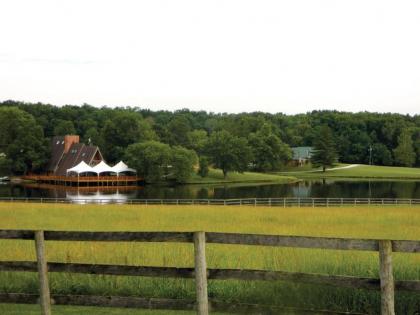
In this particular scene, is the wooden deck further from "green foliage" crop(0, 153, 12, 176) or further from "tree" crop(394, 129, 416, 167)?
"tree" crop(394, 129, 416, 167)

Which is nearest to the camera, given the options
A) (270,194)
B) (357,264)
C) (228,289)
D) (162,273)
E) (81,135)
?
(162,273)

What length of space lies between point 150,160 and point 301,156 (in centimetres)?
5598

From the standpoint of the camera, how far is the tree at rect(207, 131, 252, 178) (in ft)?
334

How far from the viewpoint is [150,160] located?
90.2 meters

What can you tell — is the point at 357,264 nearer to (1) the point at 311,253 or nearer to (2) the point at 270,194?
(1) the point at 311,253

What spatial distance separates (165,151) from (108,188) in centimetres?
1219

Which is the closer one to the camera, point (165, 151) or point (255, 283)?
point (255, 283)

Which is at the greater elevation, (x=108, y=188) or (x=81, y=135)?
(x=81, y=135)

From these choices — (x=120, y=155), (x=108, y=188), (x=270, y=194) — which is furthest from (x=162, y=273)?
(x=120, y=155)

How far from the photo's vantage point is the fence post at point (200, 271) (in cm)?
633

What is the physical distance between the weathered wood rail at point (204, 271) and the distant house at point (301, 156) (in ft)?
415

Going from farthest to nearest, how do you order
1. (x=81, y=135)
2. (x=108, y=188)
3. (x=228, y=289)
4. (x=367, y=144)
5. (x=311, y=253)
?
(x=367, y=144)
(x=81, y=135)
(x=108, y=188)
(x=311, y=253)
(x=228, y=289)

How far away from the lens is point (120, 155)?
332 ft

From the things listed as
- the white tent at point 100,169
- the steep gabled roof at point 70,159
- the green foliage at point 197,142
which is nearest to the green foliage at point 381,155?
the green foliage at point 197,142
